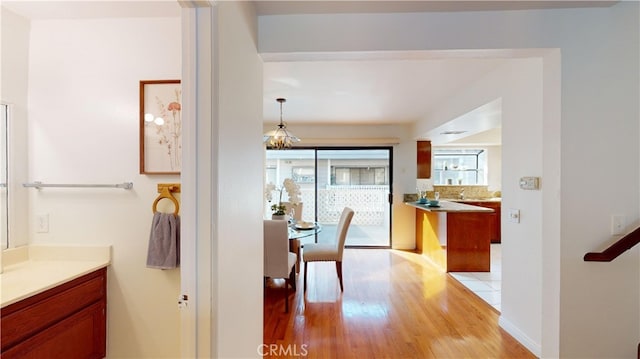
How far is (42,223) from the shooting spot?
160 cm

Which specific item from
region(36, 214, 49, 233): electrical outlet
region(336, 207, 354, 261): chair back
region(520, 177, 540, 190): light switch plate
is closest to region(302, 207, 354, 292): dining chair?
region(336, 207, 354, 261): chair back

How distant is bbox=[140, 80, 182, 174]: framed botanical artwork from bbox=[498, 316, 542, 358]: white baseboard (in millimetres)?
2825

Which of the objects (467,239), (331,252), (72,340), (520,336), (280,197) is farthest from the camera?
(467,239)

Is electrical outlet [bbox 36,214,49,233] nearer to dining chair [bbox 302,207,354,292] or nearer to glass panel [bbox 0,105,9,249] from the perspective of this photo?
glass panel [bbox 0,105,9,249]

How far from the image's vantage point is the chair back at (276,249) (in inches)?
103

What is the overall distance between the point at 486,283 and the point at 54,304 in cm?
400

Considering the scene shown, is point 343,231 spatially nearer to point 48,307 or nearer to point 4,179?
point 48,307

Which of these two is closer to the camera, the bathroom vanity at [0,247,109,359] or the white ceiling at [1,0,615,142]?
the bathroom vanity at [0,247,109,359]

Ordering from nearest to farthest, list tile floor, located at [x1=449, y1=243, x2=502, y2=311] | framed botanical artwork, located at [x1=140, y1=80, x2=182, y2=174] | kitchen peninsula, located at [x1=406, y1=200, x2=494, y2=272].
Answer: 1. framed botanical artwork, located at [x1=140, y1=80, x2=182, y2=174]
2. tile floor, located at [x1=449, y1=243, x2=502, y2=311]
3. kitchen peninsula, located at [x1=406, y1=200, x2=494, y2=272]

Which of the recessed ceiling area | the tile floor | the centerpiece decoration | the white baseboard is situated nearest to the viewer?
the white baseboard

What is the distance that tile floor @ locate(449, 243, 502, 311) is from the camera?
9.64 feet

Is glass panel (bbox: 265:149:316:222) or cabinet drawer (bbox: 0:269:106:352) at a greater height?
glass panel (bbox: 265:149:316:222)

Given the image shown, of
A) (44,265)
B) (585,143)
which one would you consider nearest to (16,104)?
(44,265)

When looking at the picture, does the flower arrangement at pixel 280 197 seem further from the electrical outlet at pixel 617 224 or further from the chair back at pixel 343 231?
→ the electrical outlet at pixel 617 224
